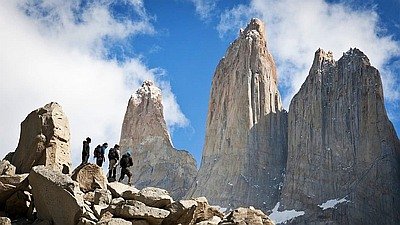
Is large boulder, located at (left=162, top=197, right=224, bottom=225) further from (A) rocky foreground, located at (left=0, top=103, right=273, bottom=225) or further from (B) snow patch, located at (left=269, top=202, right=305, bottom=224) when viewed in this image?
(B) snow patch, located at (left=269, top=202, right=305, bottom=224)

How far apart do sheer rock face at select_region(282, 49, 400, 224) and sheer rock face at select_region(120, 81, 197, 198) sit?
2221 cm

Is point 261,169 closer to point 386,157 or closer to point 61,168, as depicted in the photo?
point 386,157

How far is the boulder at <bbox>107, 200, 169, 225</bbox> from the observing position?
20750 millimetres

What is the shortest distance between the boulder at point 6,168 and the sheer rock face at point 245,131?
7129 cm

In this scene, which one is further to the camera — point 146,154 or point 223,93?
point 146,154

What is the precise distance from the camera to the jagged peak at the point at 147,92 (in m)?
125

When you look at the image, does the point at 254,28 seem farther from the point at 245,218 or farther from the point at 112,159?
the point at 245,218

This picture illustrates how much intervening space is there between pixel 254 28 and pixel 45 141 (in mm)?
90057

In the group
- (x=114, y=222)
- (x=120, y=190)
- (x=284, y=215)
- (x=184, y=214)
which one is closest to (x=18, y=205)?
(x=120, y=190)

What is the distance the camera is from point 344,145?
9262 centimetres

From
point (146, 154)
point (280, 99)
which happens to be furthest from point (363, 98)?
point (146, 154)

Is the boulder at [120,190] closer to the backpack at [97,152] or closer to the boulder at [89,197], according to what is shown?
Result: the boulder at [89,197]

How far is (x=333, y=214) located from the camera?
3282 inches

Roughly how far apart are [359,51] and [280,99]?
1773cm
